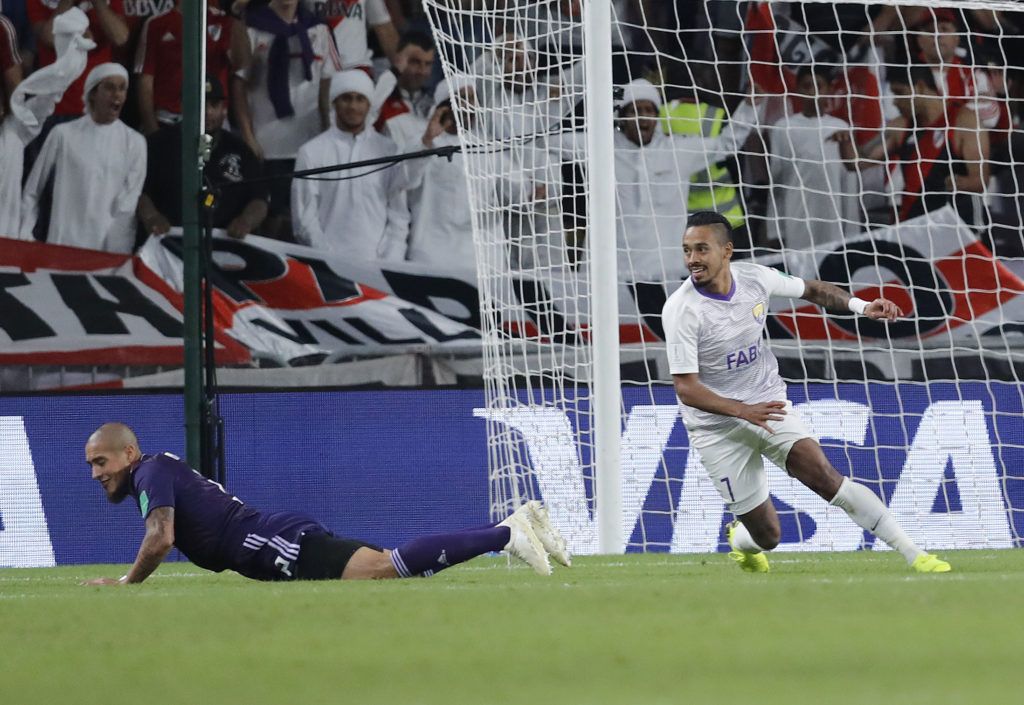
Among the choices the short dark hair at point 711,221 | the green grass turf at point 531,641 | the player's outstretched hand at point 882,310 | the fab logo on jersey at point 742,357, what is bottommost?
the green grass turf at point 531,641

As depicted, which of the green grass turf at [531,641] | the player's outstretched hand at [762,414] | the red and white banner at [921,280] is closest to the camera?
the green grass turf at [531,641]

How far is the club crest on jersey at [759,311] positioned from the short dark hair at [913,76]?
5.74 metres

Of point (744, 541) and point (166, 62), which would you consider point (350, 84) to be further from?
point (744, 541)

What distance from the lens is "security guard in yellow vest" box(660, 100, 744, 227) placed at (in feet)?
38.8

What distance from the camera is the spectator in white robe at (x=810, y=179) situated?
40.0 ft

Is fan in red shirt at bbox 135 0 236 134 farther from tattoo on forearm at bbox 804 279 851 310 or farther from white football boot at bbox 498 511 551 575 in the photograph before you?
white football boot at bbox 498 511 551 575

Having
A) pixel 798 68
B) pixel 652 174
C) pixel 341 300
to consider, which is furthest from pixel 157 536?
pixel 798 68

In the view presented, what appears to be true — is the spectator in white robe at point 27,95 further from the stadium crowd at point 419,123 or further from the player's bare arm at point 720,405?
the player's bare arm at point 720,405

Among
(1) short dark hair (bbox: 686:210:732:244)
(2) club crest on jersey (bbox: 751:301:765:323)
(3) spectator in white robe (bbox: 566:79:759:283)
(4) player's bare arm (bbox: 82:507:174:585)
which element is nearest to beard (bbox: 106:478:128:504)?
(4) player's bare arm (bbox: 82:507:174:585)

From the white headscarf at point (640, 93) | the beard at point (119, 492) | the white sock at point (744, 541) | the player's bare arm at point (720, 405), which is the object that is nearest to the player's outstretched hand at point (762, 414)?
the player's bare arm at point (720, 405)

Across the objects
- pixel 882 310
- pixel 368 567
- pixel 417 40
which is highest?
pixel 417 40

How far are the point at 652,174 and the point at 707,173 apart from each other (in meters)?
0.62

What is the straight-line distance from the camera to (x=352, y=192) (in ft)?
40.4

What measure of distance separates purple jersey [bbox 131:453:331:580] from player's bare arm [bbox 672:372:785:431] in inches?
71.1
